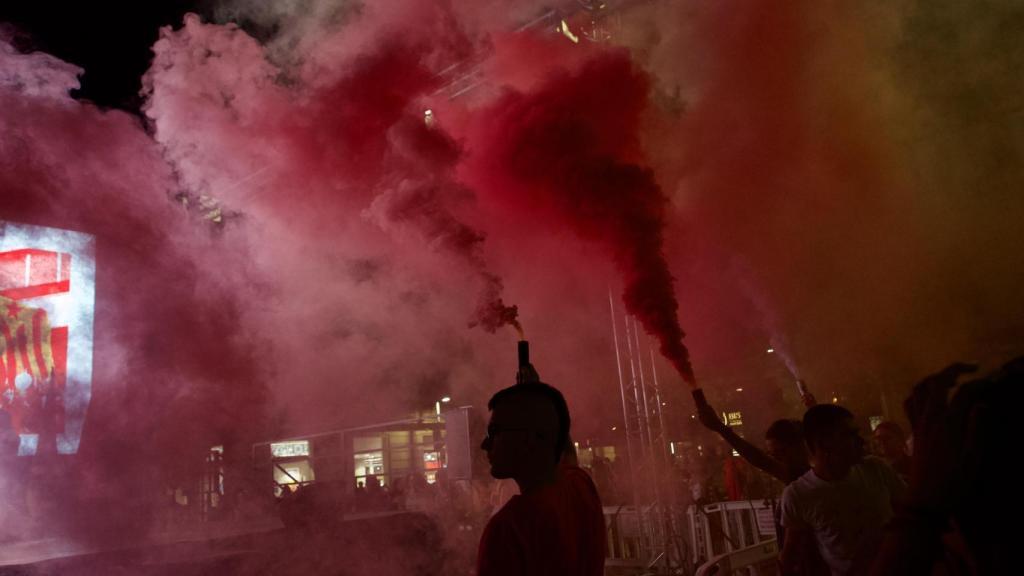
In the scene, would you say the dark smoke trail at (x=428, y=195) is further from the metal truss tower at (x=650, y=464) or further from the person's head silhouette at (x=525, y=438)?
the person's head silhouette at (x=525, y=438)

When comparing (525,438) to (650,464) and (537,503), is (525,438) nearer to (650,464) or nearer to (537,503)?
(537,503)

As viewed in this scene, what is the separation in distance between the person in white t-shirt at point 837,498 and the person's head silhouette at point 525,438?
1.16 m

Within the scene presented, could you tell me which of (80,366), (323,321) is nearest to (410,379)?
(323,321)

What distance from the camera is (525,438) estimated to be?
185 cm

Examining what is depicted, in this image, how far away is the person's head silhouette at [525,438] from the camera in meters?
1.84

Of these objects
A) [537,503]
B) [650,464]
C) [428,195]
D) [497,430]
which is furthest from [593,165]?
[537,503]

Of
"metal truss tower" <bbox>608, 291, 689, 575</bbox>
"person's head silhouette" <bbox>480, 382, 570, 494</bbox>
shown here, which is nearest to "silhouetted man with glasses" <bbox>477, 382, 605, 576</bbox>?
"person's head silhouette" <bbox>480, 382, 570, 494</bbox>

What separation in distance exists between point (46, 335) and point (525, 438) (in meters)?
6.43

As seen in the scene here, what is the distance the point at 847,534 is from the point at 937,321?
7529mm

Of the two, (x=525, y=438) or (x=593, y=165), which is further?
(x=593, y=165)

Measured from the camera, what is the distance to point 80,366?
6074mm

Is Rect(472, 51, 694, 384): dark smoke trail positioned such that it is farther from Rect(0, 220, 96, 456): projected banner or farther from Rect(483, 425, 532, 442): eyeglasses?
Rect(0, 220, 96, 456): projected banner

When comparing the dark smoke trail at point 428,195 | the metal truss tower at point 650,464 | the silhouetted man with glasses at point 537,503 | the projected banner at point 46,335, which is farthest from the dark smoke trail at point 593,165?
the projected banner at point 46,335

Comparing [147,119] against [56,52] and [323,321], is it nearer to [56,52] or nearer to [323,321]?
[56,52]
